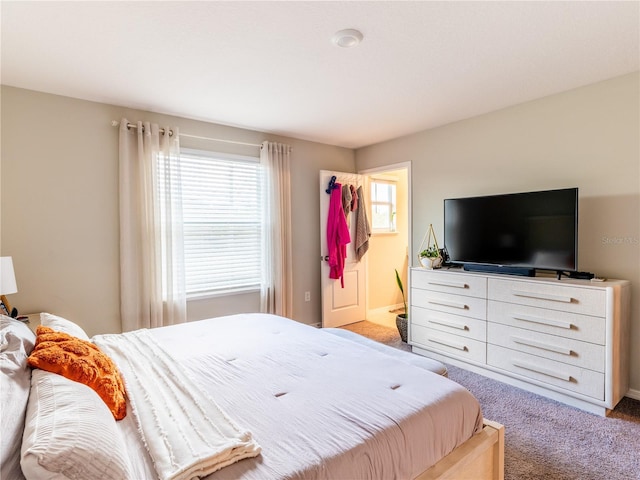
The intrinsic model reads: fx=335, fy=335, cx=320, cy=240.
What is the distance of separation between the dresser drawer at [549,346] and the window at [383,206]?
2615mm

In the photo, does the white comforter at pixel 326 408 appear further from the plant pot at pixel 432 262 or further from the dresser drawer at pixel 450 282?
the plant pot at pixel 432 262

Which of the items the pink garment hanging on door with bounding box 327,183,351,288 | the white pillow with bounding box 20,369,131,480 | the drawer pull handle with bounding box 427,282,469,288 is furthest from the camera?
the pink garment hanging on door with bounding box 327,183,351,288

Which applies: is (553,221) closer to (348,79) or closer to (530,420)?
(530,420)

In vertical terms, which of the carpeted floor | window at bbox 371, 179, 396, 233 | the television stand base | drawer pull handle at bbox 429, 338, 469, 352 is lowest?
the carpeted floor

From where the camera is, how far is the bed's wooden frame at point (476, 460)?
1262 mm

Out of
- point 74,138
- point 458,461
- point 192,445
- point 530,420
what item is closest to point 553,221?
point 530,420

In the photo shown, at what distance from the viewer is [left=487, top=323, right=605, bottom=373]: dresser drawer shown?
2.33 meters

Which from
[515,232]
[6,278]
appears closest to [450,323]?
[515,232]

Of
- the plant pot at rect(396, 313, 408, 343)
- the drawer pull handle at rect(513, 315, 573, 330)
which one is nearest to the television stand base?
the drawer pull handle at rect(513, 315, 573, 330)

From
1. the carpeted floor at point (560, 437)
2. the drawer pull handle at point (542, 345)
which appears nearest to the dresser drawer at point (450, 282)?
the drawer pull handle at point (542, 345)

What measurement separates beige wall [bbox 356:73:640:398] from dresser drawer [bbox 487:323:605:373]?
50cm

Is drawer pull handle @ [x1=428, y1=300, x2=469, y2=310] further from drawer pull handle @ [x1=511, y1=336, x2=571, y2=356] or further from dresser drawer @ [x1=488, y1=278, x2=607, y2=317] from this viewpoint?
drawer pull handle @ [x1=511, y1=336, x2=571, y2=356]

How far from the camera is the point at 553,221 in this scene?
2.67 m

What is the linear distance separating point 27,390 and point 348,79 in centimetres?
255
